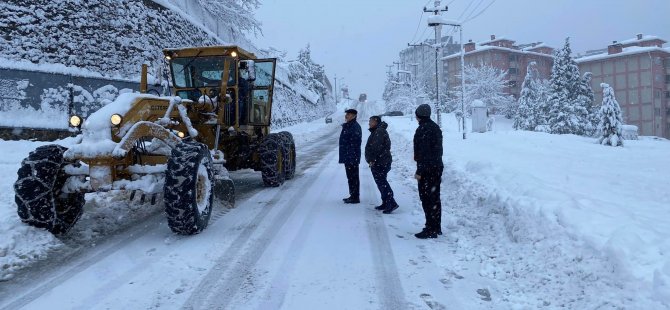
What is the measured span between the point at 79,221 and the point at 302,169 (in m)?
6.88

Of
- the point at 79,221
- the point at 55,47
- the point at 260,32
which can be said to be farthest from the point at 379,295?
the point at 260,32

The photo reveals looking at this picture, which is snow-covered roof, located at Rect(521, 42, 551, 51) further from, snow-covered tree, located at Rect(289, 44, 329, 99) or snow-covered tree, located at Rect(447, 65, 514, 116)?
snow-covered tree, located at Rect(289, 44, 329, 99)

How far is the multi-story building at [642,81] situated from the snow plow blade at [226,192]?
252ft

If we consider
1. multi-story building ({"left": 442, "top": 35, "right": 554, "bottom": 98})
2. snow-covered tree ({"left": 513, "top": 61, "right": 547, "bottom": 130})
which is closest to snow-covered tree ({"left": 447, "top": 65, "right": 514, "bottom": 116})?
snow-covered tree ({"left": 513, "top": 61, "right": 547, "bottom": 130})

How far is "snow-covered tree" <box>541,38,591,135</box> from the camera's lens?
145 feet

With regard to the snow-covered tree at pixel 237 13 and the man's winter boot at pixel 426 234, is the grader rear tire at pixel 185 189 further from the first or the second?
the snow-covered tree at pixel 237 13

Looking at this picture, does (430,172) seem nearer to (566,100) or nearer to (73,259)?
(73,259)

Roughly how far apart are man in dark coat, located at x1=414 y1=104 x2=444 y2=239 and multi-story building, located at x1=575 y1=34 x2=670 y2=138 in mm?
76115

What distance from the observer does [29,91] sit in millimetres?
11195

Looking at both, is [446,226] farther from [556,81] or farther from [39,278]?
[556,81]

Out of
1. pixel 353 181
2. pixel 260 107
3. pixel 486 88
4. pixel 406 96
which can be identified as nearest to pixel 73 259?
pixel 353 181

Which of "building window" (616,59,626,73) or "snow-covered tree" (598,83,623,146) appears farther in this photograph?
"building window" (616,59,626,73)

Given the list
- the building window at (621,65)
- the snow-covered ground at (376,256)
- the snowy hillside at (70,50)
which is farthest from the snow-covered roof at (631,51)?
the snow-covered ground at (376,256)

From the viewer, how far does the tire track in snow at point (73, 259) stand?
12.7 ft
